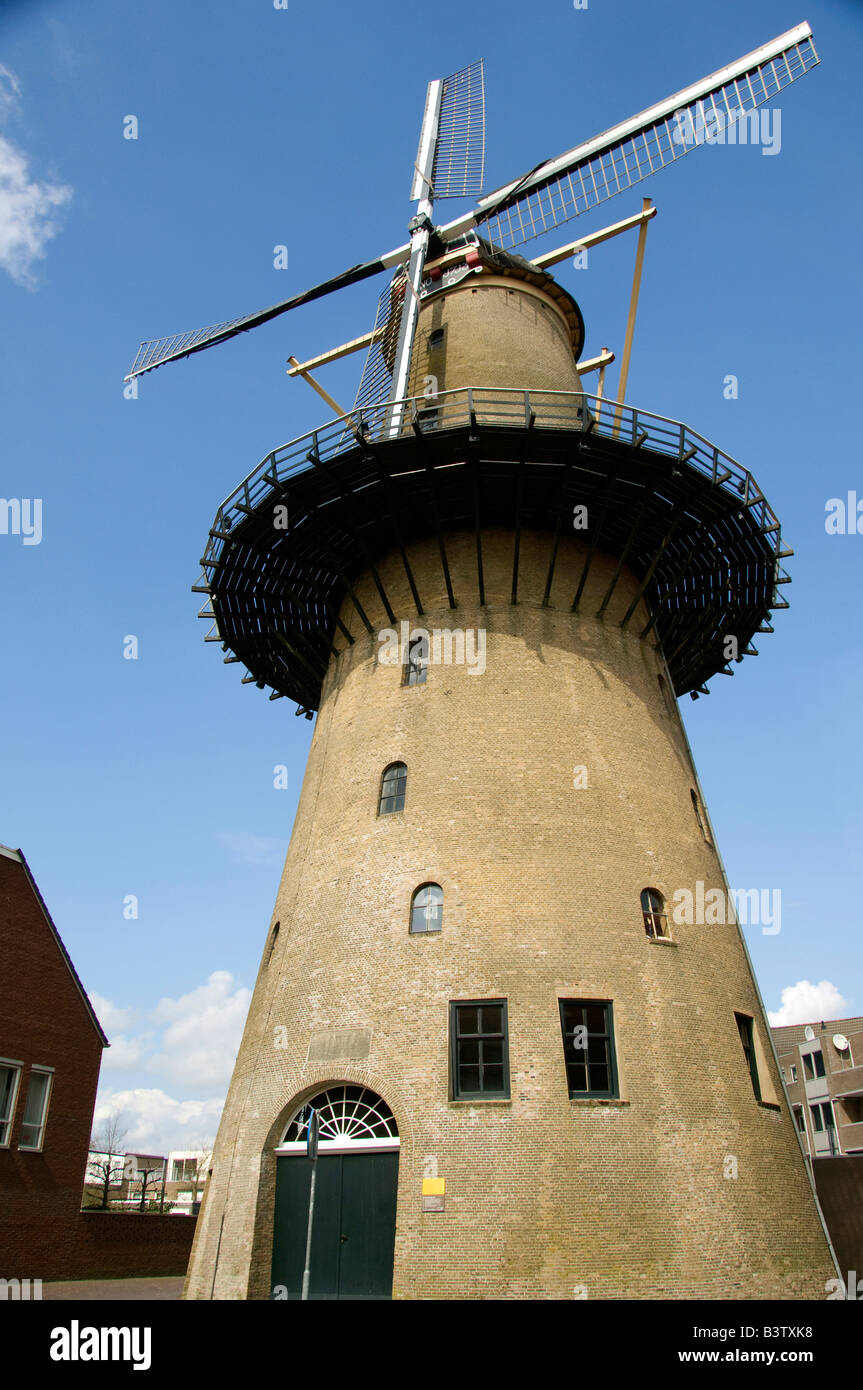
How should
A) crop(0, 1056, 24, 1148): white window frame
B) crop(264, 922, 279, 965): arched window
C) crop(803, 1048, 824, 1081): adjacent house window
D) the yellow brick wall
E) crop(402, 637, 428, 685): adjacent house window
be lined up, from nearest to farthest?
the yellow brick wall, crop(264, 922, 279, 965): arched window, crop(402, 637, 428, 685): adjacent house window, crop(0, 1056, 24, 1148): white window frame, crop(803, 1048, 824, 1081): adjacent house window

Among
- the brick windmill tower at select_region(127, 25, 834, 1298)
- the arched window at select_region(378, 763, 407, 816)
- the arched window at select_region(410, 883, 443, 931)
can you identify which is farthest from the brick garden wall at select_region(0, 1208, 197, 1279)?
the arched window at select_region(378, 763, 407, 816)

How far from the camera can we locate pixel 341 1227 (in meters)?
16.5

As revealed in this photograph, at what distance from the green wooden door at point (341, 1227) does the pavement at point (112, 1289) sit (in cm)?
635

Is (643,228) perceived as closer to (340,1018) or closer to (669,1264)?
(340,1018)

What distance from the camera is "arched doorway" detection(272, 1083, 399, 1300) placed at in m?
16.0

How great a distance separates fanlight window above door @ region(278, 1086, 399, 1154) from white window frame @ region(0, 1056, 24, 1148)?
12.6m

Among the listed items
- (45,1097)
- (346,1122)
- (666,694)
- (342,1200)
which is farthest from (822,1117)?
(342,1200)

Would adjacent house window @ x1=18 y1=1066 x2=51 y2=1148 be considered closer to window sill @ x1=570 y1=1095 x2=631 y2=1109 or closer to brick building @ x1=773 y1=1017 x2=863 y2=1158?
window sill @ x1=570 y1=1095 x2=631 y2=1109

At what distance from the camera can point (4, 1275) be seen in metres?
24.5

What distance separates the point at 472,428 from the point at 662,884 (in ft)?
33.3

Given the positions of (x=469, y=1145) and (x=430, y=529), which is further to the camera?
(x=430, y=529)

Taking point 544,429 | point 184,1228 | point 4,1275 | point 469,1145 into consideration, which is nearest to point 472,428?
point 544,429
